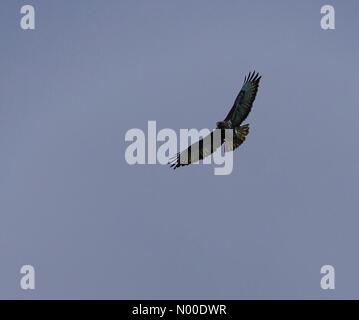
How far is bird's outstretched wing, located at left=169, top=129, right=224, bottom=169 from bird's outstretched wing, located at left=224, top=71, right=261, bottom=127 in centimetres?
87

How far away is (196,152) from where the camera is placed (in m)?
26.3

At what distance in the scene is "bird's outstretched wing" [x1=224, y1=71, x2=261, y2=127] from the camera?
25.4m

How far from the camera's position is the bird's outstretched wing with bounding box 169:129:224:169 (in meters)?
26.2

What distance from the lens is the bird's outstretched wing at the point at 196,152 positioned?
26.2 meters

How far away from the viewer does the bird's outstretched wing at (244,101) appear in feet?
83.3

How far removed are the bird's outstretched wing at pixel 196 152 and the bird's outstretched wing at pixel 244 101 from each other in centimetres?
87

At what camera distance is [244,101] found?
83.8ft

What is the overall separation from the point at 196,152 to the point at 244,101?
1.63 m
